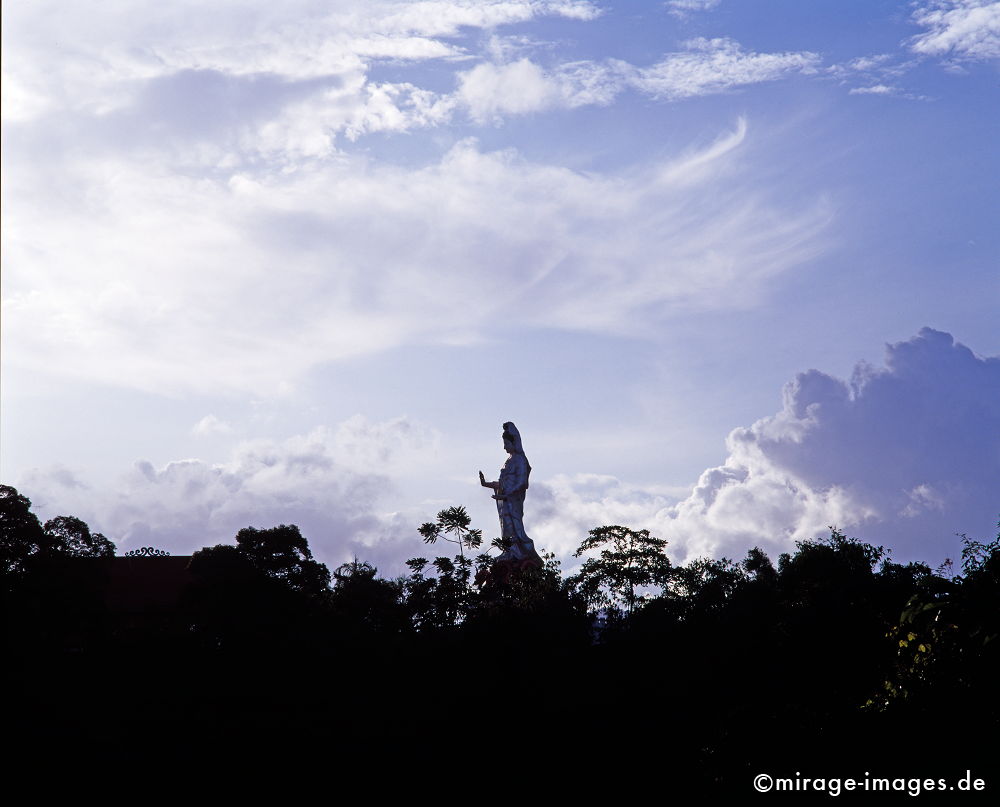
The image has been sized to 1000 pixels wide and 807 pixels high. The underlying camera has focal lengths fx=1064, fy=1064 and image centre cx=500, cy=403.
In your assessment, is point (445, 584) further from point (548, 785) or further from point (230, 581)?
point (548, 785)

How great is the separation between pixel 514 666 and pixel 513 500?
15497 mm

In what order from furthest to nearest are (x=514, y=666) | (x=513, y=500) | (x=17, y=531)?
(x=513, y=500) < (x=17, y=531) < (x=514, y=666)

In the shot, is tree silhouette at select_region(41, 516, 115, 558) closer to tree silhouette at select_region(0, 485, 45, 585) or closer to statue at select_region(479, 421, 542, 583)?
tree silhouette at select_region(0, 485, 45, 585)

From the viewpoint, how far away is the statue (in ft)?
125

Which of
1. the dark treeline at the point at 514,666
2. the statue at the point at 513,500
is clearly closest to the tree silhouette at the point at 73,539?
the dark treeline at the point at 514,666

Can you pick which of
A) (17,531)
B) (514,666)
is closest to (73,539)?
(17,531)

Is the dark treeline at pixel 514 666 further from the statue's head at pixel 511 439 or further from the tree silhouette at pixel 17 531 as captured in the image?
the statue's head at pixel 511 439

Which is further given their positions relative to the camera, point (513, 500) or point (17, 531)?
point (513, 500)

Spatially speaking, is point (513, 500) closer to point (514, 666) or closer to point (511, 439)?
point (511, 439)

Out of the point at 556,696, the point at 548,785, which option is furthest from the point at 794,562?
the point at 548,785

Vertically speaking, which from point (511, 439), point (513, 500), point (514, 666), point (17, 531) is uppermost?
point (511, 439)

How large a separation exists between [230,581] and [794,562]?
17.7m

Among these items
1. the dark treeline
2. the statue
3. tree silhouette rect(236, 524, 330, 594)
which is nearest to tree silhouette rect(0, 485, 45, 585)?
the dark treeline

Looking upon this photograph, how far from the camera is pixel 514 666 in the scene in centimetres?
2483
